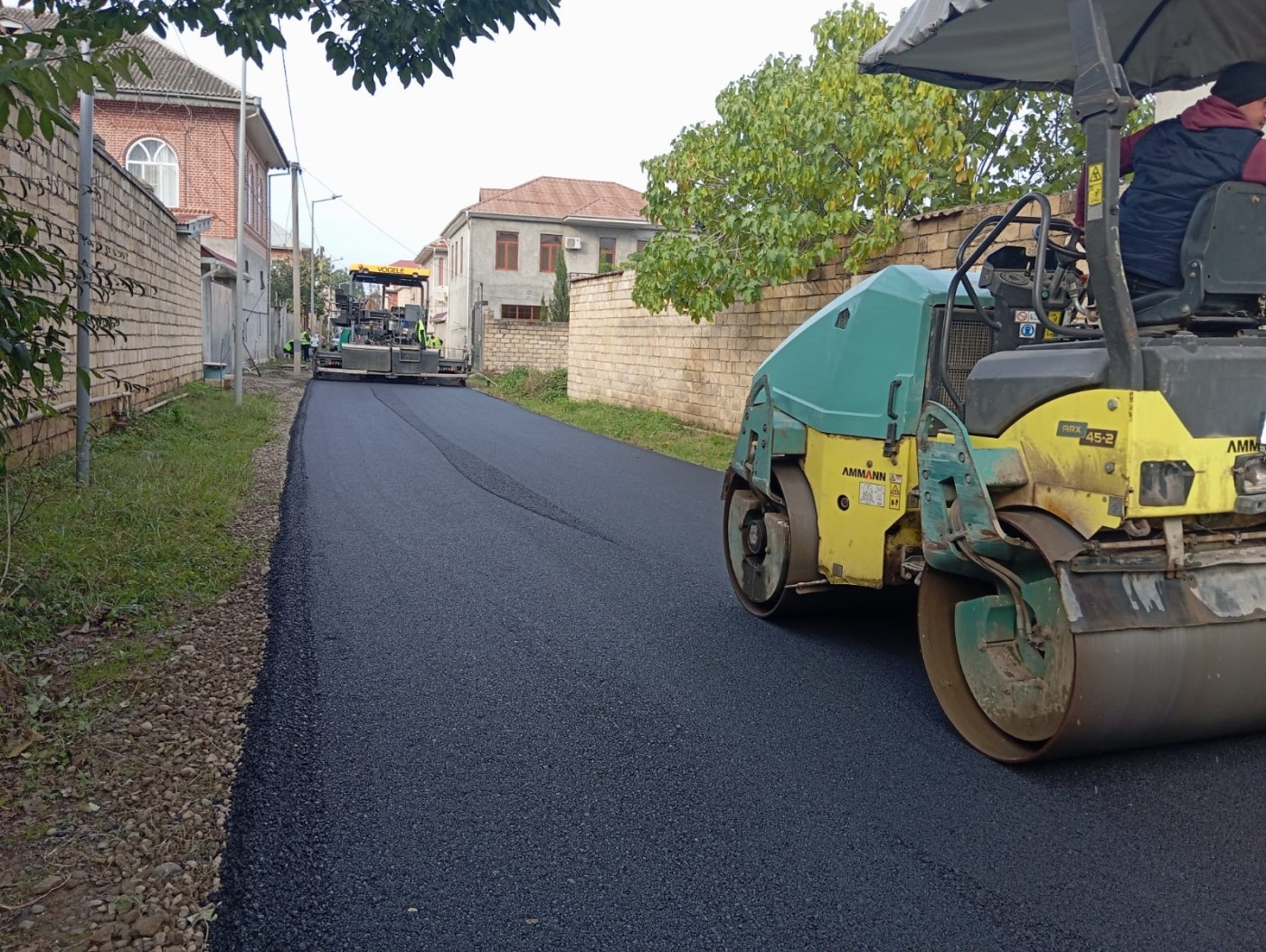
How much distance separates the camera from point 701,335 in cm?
1576

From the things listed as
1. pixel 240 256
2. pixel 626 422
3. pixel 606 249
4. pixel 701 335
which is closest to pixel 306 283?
pixel 606 249

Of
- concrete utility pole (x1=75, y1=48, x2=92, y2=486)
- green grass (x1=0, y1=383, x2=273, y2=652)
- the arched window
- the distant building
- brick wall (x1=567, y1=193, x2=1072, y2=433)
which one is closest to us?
green grass (x1=0, y1=383, x2=273, y2=652)

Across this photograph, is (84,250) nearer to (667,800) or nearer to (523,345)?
(667,800)

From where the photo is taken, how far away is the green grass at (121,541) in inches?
196

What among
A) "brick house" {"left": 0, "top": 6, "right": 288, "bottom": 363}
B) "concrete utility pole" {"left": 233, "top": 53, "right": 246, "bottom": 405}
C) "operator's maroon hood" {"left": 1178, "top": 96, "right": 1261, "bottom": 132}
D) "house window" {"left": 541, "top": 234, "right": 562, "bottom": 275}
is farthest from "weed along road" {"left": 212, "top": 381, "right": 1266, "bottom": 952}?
"house window" {"left": 541, "top": 234, "right": 562, "bottom": 275}

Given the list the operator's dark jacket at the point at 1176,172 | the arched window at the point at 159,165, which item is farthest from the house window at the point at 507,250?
the operator's dark jacket at the point at 1176,172

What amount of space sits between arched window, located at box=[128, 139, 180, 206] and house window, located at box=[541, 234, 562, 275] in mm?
14884

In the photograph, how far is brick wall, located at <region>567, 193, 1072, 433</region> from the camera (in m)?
10.6

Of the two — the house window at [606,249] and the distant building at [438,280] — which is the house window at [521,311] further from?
the distant building at [438,280]

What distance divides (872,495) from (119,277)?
4.07m

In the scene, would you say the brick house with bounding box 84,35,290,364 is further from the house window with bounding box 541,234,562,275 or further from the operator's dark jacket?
the operator's dark jacket

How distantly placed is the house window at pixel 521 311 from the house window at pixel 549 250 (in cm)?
145

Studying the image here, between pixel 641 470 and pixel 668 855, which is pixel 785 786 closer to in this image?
pixel 668 855

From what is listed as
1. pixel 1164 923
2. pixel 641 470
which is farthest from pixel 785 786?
pixel 641 470
